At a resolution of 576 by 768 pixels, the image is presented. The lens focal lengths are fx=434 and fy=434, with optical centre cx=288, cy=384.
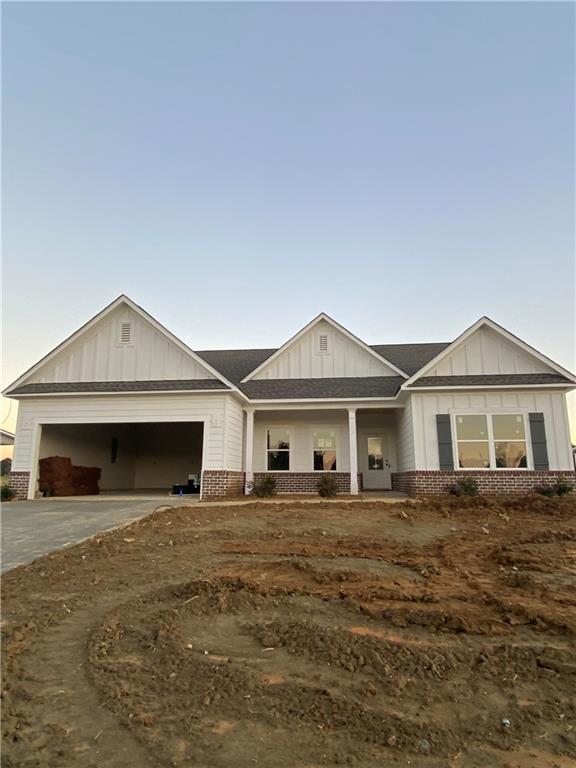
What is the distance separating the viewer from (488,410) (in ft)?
45.1

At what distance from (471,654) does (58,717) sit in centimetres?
284

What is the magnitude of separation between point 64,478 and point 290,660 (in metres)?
15.4

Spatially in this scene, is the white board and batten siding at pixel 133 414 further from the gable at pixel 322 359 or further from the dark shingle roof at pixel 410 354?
the dark shingle roof at pixel 410 354

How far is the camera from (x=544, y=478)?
13.1 metres

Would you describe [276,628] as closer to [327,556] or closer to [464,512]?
[327,556]

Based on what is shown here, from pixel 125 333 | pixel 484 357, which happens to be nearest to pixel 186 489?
pixel 125 333

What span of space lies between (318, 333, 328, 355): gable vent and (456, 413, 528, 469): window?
5.86m

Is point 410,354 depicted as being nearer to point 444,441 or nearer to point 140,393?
point 444,441

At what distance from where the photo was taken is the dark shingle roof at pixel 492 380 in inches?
535

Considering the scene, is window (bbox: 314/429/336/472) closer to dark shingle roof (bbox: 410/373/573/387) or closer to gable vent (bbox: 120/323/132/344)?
dark shingle roof (bbox: 410/373/573/387)

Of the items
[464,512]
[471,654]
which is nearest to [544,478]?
[464,512]

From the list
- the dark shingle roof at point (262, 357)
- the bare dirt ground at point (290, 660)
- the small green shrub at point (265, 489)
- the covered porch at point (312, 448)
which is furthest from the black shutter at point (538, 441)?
the small green shrub at point (265, 489)

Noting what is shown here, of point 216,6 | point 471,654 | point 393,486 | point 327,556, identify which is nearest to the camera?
point 471,654

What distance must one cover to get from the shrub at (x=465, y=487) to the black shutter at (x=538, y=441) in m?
2.01
